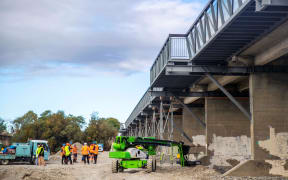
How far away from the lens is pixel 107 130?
8294 cm

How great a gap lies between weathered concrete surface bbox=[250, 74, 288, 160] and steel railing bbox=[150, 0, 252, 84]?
11.2ft

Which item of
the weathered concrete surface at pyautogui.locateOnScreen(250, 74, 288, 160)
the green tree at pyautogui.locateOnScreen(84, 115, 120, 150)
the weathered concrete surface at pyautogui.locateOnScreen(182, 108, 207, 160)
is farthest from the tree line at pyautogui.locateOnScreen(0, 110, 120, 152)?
the weathered concrete surface at pyautogui.locateOnScreen(250, 74, 288, 160)

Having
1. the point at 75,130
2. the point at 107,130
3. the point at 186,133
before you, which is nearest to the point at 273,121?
the point at 186,133

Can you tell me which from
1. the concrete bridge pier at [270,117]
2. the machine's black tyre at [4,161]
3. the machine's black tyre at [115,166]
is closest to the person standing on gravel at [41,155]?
the machine's black tyre at [4,161]

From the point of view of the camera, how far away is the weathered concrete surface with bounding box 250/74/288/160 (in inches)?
714

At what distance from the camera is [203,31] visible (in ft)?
56.9

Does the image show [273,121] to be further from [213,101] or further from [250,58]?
[213,101]

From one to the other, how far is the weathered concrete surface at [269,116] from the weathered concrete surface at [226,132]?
26.4ft

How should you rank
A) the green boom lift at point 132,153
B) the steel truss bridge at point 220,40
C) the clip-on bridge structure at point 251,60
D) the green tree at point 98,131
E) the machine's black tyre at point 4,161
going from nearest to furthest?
1. the steel truss bridge at point 220,40
2. the clip-on bridge structure at point 251,60
3. the green boom lift at point 132,153
4. the machine's black tyre at point 4,161
5. the green tree at point 98,131

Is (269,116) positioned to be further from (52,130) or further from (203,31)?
(52,130)

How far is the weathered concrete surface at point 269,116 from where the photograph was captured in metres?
18.1

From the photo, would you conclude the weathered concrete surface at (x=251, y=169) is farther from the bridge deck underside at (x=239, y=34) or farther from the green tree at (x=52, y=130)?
the green tree at (x=52, y=130)

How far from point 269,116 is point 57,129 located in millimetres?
55181

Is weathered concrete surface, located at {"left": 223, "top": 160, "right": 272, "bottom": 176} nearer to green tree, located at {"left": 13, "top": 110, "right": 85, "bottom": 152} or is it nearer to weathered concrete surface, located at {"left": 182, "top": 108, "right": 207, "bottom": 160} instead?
weathered concrete surface, located at {"left": 182, "top": 108, "right": 207, "bottom": 160}
